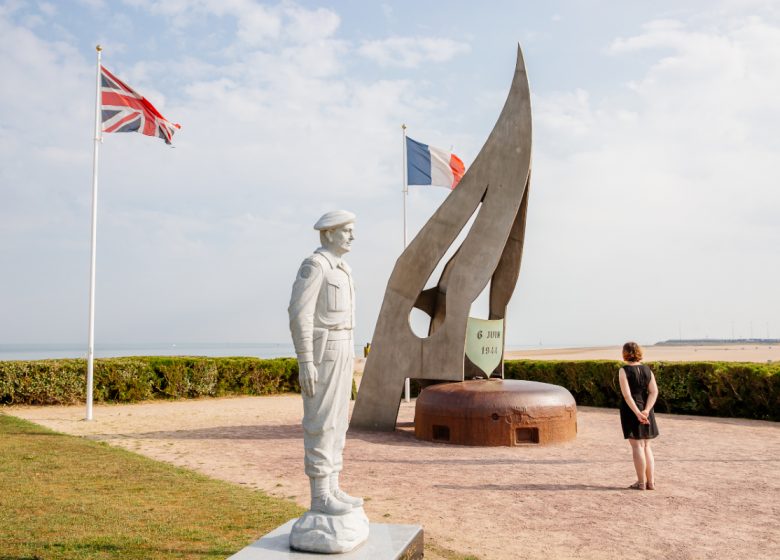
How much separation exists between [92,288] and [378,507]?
9.61 meters

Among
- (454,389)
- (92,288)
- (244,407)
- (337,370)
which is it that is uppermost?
(92,288)

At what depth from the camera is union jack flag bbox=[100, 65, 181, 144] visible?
1414cm

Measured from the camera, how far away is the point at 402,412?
15445mm

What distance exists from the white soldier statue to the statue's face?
143 millimetres

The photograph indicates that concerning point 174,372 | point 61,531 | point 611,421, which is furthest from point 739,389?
point 174,372

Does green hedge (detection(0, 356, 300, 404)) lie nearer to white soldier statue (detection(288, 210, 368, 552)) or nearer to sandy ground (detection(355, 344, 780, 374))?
sandy ground (detection(355, 344, 780, 374))

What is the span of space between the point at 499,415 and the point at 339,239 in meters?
6.25

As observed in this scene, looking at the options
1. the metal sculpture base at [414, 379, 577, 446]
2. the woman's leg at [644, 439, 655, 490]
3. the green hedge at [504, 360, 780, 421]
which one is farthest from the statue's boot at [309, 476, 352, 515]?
the green hedge at [504, 360, 780, 421]

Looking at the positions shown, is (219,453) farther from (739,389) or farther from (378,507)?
(739,389)

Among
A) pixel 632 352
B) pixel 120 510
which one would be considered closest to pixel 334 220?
pixel 120 510

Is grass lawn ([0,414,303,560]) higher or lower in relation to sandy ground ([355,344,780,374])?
higher

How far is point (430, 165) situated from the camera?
17094mm

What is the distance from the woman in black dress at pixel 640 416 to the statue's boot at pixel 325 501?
418cm

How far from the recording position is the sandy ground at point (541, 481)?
237 inches
